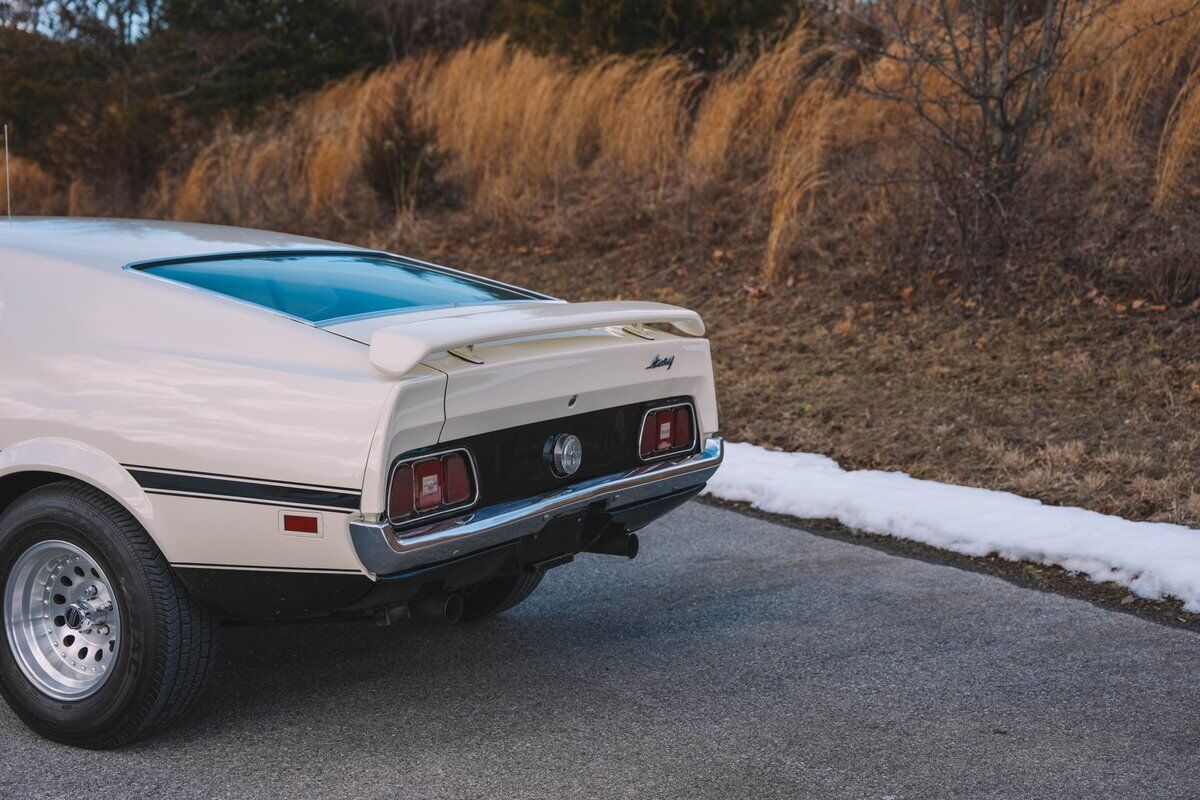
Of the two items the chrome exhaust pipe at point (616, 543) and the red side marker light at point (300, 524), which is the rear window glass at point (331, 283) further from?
the chrome exhaust pipe at point (616, 543)

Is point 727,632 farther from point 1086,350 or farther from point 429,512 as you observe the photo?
point 1086,350

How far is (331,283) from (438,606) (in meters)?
1.20

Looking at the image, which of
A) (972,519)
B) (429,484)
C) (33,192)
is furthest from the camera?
(33,192)

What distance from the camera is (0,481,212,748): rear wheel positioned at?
328 cm

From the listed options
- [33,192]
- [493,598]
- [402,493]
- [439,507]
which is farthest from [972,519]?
[33,192]

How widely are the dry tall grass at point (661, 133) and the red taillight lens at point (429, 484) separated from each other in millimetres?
6932

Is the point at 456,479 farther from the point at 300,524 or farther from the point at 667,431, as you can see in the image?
the point at 667,431

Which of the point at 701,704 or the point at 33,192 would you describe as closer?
the point at 701,704

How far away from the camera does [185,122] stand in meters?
17.6

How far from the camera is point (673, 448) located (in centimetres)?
411

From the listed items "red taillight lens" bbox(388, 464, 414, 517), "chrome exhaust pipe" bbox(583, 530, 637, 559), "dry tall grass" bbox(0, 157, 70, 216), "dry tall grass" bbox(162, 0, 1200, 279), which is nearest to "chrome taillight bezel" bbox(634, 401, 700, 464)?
"chrome exhaust pipe" bbox(583, 530, 637, 559)

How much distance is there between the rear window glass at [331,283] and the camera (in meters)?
3.71

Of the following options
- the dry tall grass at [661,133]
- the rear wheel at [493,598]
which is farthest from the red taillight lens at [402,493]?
the dry tall grass at [661,133]

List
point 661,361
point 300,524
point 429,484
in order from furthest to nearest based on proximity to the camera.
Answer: point 661,361, point 429,484, point 300,524
